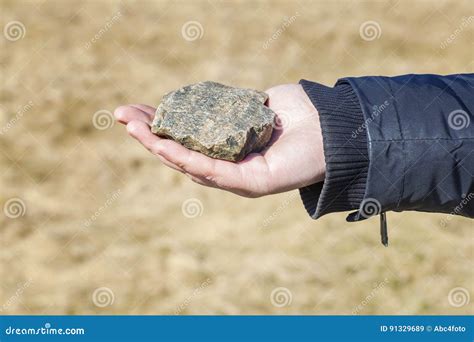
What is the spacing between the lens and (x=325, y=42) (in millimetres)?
5750

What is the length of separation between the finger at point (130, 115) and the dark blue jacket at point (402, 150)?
2.33 ft

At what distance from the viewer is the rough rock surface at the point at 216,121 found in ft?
7.48

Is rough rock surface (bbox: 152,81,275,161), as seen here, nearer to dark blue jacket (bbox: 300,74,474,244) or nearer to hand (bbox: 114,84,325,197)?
hand (bbox: 114,84,325,197)

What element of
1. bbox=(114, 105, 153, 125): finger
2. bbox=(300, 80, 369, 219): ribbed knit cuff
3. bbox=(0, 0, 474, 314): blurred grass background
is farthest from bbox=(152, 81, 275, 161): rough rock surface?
bbox=(0, 0, 474, 314): blurred grass background

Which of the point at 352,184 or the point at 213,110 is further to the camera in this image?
the point at 213,110

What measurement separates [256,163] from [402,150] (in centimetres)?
52

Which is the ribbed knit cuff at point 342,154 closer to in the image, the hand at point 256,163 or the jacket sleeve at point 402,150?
the jacket sleeve at point 402,150

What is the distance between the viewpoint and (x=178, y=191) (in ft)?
15.2

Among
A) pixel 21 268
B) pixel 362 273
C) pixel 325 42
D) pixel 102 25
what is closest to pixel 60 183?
pixel 21 268

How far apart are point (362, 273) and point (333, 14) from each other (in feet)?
9.62

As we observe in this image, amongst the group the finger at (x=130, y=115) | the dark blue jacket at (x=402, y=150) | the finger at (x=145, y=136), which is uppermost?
the finger at (x=130, y=115)

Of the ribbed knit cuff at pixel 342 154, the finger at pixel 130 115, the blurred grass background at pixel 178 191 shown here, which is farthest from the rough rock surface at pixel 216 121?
the blurred grass background at pixel 178 191

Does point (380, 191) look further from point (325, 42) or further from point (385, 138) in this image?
point (325, 42)

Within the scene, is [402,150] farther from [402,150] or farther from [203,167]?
[203,167]
